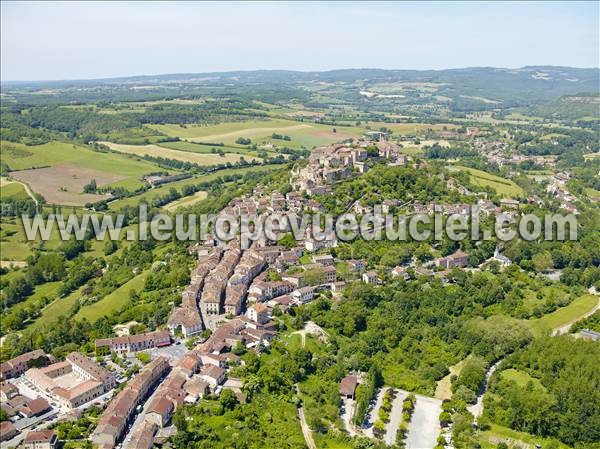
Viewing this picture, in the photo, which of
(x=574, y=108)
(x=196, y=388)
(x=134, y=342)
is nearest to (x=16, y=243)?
(x=134, y=342)

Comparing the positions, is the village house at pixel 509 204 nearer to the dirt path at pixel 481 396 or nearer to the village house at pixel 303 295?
the dirt path at pixel 481 396

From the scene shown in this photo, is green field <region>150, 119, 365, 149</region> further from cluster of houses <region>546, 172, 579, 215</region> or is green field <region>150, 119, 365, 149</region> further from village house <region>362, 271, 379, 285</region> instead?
village house <region>362, 271, 379, 285</region>

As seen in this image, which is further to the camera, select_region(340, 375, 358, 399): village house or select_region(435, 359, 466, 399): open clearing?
select_region(435, 359, 466, 399): open clearing

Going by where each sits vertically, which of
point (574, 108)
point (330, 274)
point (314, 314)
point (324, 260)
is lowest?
point (314, 314)

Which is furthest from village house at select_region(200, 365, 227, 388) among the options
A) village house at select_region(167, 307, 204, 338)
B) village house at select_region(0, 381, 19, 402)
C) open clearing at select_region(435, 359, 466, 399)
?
open clearing at select_region(435, 359, 466, 399)

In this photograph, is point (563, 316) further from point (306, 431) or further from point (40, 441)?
point (40, 441)

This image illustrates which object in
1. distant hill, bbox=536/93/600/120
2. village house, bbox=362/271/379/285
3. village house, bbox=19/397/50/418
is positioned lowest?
village house, bbox=19/397/50/418

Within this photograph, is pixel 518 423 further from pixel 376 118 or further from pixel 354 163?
pixel 376 118
